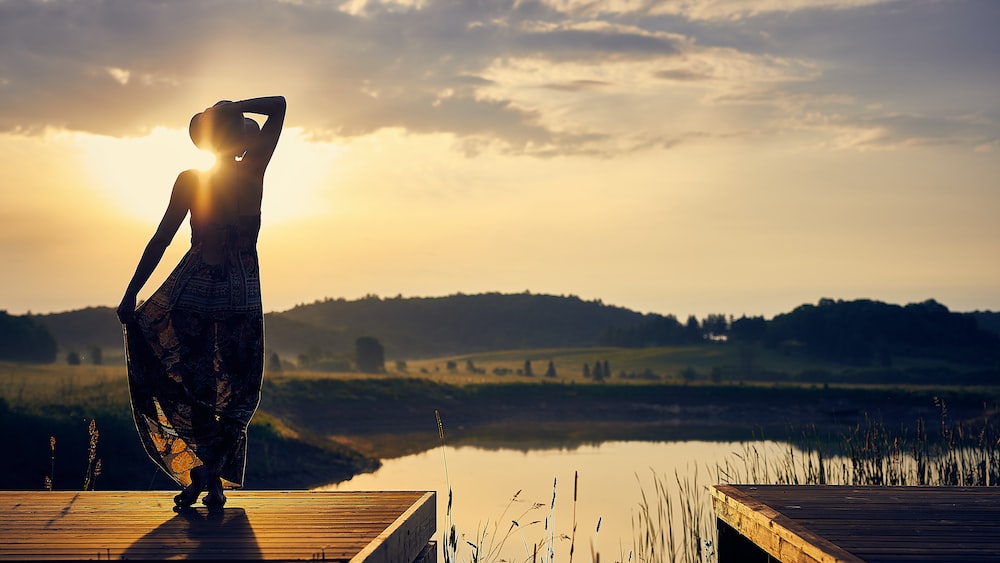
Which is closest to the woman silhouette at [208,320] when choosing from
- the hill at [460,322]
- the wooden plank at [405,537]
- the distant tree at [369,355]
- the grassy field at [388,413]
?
the wooden plank at [405,537]

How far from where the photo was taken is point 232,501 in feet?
19.4

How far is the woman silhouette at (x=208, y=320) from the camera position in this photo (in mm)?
5691

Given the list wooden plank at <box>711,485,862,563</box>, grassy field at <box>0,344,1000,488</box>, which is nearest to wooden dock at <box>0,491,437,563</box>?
wooden plank at <box>711,485,862,563</box>

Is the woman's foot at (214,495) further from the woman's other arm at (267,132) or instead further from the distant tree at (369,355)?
the distant tree at (369,355)

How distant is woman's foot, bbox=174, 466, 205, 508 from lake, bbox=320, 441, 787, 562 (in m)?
1.92

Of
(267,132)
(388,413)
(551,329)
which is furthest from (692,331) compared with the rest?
(267,132)

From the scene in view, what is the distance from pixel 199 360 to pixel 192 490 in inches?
27.7

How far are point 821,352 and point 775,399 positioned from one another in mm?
41487

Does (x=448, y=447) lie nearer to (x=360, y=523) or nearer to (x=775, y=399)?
(x=775, y=399)

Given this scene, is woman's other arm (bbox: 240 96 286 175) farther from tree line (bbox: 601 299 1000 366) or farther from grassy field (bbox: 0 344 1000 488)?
tree line (bbox: 601 299 1000 366)

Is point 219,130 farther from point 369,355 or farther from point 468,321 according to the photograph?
point 468,321

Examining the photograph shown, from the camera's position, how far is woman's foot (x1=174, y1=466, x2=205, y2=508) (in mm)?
5586

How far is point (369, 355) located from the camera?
6900 cm

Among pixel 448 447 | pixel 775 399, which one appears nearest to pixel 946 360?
pixel 775 399
